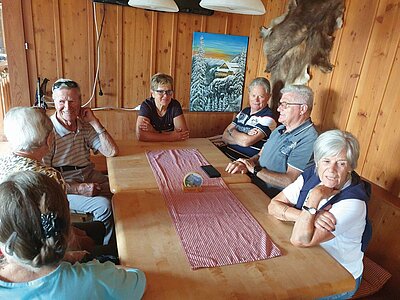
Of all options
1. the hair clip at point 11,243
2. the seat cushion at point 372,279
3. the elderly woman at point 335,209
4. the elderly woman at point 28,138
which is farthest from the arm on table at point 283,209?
the hair clip at point 11,243

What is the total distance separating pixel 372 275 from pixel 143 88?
273 cm

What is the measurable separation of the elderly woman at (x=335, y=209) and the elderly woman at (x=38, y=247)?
0.71 m

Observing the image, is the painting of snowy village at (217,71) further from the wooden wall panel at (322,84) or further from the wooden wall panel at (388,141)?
the wooden wall panel at (388,141)

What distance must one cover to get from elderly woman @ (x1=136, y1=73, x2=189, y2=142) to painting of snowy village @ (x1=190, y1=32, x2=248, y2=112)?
3.38ft

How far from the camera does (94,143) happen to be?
1.97 m

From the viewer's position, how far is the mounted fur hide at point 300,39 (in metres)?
2.28

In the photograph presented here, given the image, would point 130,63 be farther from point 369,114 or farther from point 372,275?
point 372,275

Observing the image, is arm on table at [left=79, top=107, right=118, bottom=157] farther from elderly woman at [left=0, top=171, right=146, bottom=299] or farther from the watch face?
the watch face

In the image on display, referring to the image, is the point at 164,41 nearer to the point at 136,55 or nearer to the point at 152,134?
the point at 136,55

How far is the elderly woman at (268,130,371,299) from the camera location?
1.07 meters

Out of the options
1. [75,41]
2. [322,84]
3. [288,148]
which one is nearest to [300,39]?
[322,84]

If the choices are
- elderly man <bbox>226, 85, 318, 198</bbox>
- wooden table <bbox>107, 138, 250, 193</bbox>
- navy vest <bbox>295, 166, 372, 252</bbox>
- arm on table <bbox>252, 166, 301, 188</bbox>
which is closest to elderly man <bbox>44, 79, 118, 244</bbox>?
wooden table <bbox>107, 138, 250, 193</bbox>

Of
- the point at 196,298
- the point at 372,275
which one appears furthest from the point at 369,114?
the point at 196,298

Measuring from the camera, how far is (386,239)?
162 centimetres
